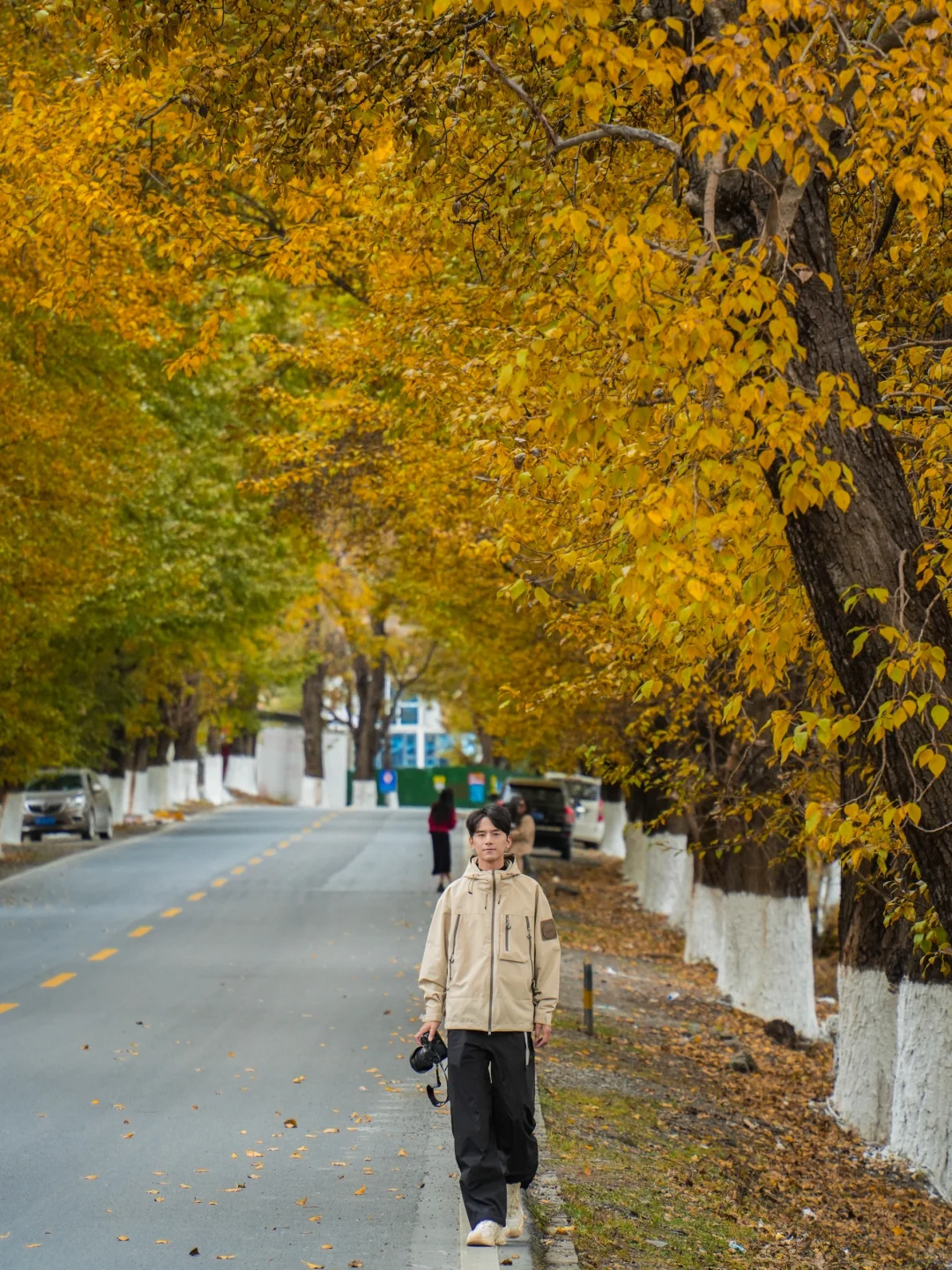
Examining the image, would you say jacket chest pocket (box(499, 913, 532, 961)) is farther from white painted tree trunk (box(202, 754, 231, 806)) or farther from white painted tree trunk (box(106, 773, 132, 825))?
white painted tree trunk (box(202, 754, 231, 806))

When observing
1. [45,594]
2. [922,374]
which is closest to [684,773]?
[922,374]

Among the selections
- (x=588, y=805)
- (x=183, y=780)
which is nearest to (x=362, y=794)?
(x=183, y=780)

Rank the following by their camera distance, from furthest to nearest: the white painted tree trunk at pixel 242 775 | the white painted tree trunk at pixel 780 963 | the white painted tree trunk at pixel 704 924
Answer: the white painted tree trunk at pixel 242 775, the white painted tree trunk at pixel 704 924, the white painted tree trunk at pixel 780 963

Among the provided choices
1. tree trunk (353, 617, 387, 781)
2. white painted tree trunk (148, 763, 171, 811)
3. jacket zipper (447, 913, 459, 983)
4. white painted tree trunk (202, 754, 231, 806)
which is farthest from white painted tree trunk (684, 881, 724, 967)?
tree trunk (353, 617, 387, 781)

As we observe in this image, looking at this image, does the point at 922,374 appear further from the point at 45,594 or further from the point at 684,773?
the point at 45,594

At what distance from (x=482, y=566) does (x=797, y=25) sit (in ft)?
47.7

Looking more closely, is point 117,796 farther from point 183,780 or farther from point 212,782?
point 212,782

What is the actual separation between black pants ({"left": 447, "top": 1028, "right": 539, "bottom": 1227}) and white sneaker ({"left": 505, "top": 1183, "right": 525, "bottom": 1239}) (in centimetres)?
14

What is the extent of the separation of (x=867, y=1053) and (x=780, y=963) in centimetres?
512

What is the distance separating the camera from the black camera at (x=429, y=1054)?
708 cm

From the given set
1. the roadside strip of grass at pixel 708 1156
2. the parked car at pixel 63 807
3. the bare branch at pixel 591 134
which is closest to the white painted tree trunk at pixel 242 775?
the parked car at pixel 63 807

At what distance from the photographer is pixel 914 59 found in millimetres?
6613

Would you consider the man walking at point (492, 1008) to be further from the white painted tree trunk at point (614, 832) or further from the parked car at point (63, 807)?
the white painted tree trunk at point (614, 832)

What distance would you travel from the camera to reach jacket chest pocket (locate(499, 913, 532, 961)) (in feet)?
23.2
